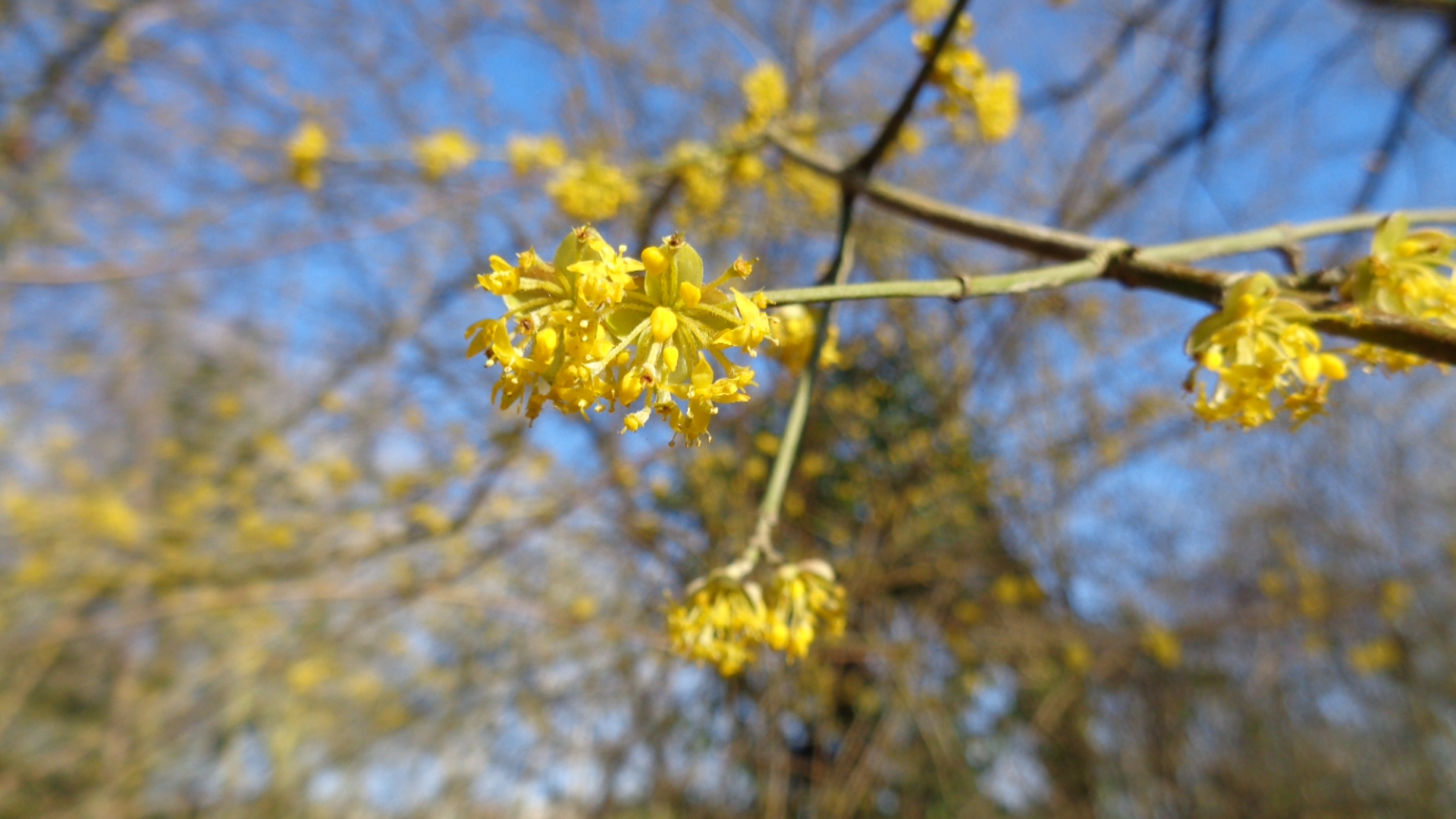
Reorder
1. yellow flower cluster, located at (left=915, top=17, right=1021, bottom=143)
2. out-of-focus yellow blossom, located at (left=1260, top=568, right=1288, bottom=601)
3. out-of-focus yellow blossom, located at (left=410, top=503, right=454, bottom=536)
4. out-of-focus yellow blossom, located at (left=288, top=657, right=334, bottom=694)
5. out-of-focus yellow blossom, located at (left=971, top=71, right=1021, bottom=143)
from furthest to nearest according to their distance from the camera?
1. out-of-focus yellow blossom, located at (left=1260, top=568, right=1288, bottom=601)
2. out-of-focus yellow blossom, located at (left=288, top=657, right=334, bottom=694)
3. out-of-focus yellow blossom, located at (left=410, top=503, right=454, bottom=536)
4. out-of-focus yellow blossom, located at (left=971, top=71, right=1021, bottom=143)
5. yellow flower cluster, located at (left=915, top=17, right=1021, bottom=143)

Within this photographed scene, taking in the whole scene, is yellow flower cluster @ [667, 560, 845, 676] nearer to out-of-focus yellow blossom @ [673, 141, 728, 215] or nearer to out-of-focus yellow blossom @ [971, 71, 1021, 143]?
out-of-focus yellow blossom @ [673, 141, 728, 215]

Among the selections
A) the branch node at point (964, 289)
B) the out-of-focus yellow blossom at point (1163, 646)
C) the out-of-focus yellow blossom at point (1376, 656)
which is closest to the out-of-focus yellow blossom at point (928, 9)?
the branch node at point (964, 289)

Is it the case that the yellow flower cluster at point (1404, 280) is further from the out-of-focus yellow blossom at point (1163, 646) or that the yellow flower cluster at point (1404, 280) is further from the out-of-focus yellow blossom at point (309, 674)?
the out-of-focus yellow blossom at point (309, 674)

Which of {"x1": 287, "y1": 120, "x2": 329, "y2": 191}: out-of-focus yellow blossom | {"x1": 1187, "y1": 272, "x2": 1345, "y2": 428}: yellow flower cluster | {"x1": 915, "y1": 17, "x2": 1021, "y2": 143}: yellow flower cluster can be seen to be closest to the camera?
{"x1": 1187, "y1": 272, "x2": 1345, "y2": 428}: yellow flower cluster

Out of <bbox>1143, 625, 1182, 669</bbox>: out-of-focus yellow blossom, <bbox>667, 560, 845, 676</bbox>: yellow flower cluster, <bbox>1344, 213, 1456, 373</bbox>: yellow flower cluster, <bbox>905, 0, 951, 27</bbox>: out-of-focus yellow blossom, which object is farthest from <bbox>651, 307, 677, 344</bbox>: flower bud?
<bbox>1143, 625, 1182, 669</bbox>: out-of-focus yellow blossom

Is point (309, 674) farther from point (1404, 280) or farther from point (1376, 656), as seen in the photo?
point (1376, 656)

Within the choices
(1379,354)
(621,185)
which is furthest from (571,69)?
(1379,354)
